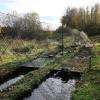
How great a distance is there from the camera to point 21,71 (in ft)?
42.7

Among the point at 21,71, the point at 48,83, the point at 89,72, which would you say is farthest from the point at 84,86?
the point at 21,71

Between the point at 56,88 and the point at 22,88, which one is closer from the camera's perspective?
the point at 22,88

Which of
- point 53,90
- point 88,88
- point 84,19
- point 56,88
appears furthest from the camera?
point 84,19

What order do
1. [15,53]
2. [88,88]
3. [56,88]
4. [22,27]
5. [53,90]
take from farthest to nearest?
[15,53] < [22,27] < [56,88] < [53,90] < [88,88]

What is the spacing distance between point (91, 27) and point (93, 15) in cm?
714

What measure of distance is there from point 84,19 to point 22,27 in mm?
36738

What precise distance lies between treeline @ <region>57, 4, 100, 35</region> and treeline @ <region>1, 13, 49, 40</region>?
23209 millimetres

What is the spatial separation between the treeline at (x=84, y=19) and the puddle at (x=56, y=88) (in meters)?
32.8

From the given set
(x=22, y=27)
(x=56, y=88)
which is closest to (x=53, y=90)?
(x=56, y=88)

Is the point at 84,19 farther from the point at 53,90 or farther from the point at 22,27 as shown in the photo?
the point at 53,90

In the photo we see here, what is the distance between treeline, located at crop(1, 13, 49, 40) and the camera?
11.3 metres

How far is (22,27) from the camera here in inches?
598

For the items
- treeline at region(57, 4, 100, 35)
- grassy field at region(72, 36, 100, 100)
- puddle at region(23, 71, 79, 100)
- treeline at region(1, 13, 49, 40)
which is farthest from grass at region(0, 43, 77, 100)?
treeline at region(57, 4, 100, 35)

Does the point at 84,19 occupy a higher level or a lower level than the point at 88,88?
higher
